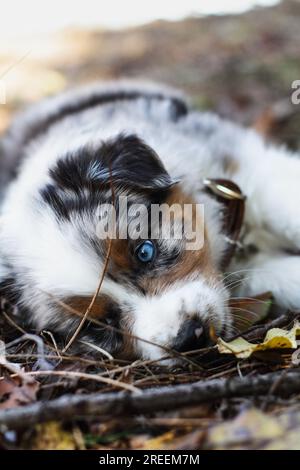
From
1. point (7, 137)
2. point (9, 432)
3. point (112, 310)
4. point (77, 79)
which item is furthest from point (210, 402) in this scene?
point (77, 79)

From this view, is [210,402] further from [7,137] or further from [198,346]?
[7,137]

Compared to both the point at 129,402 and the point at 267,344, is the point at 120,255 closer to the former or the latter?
the point at 267,344

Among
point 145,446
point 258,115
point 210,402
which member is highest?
point 258,115

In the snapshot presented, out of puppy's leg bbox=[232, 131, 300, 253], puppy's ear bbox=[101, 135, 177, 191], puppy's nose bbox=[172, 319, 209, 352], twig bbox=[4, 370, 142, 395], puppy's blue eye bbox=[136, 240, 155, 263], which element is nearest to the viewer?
twig bbox=[4, 370, 142, 395]

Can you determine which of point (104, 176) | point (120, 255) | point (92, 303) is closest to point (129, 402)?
point (92, 303)

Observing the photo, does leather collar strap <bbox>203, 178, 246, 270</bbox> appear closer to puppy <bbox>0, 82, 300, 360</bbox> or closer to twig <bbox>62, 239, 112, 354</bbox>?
puppy <bbox>0, 82, 300, 360</bbox>

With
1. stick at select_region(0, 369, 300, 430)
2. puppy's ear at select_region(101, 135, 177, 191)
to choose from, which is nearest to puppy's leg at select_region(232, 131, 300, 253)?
puppy's ear at select_region(101, 135, 177, 191)

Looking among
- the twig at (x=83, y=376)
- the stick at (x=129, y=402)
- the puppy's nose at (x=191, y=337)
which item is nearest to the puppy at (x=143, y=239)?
the puppy's nose at (x=191, y=337)

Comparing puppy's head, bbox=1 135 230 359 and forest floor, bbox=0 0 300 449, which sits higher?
puppy's head, bbox=1 135 230 359
